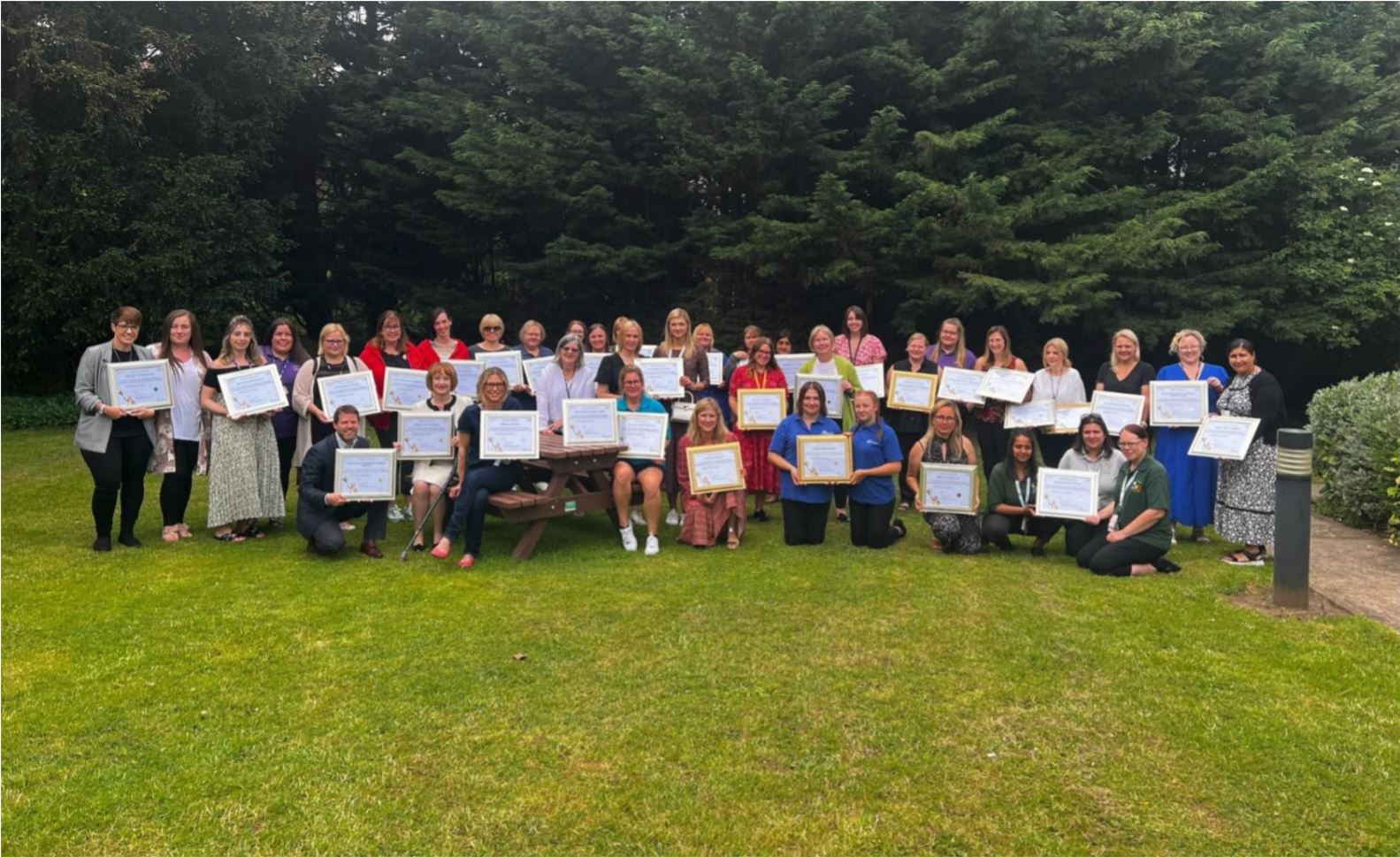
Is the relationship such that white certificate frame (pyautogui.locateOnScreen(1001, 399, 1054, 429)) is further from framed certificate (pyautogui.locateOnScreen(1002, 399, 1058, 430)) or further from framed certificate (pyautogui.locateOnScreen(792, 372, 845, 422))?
framed certificate (pyautogui.locateOnScreen(792, 372, 845, 422))

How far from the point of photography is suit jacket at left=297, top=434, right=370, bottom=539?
24.6 feet

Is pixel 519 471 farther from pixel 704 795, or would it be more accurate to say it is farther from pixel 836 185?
pixel 836 185

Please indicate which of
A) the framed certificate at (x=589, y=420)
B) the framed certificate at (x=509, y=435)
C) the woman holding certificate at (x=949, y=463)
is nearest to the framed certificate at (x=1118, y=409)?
the woman holding certificate at (x=949, y=463)

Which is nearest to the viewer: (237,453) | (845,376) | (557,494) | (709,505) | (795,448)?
(557,494)

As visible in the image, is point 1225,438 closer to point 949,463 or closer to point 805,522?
point 949,463

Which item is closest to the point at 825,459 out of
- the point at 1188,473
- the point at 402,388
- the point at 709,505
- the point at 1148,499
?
the point at 709,505

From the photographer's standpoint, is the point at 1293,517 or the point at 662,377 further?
the point at 662,377

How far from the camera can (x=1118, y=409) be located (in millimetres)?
8039

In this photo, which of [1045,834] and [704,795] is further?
[704,795]

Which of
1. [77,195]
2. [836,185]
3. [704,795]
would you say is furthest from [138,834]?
[77,195]

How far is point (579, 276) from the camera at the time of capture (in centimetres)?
1831

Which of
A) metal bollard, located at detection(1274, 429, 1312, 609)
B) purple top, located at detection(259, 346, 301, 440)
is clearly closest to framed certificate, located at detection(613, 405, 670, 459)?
purple top, located at detection(259, 346, 301, 440)

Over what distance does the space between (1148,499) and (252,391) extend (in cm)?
727

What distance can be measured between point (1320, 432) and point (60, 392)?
70.5ft
